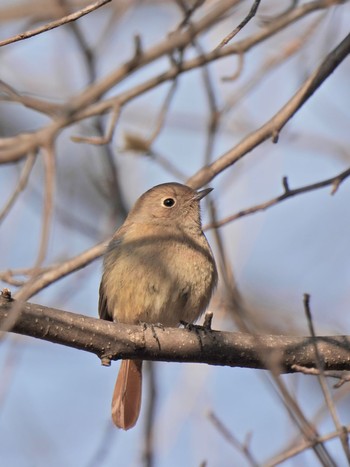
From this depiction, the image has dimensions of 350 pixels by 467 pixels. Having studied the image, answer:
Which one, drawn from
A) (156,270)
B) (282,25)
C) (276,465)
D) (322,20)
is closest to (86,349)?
(276,465)

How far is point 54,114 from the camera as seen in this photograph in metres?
5.30

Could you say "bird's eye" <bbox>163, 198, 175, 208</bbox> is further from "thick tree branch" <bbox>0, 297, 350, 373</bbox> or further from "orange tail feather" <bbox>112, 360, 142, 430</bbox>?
"thick tree branch" <bbox>0, 297, 350, 373</bbox>

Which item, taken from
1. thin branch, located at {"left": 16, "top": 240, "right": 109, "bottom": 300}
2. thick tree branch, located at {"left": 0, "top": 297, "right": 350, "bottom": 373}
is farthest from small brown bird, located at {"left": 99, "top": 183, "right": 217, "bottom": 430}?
thick tree branch, located at {"left": 0, "top": 297, "right": 350, "bottom": 373}

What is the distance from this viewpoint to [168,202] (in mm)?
6633

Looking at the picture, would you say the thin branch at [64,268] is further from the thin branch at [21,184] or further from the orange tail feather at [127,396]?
the orange tail feather at [127,396]

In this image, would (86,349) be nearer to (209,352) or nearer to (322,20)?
(209,352)

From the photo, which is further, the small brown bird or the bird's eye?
the bird's eye

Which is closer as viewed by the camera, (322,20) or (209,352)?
(209,352)

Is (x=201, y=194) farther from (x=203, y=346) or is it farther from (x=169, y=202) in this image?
(x=203, y=346)

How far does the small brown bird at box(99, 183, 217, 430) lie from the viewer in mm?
5684

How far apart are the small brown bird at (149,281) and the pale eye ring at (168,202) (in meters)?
0.20

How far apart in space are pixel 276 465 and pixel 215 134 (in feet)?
7.81

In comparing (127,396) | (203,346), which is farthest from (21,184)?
(127,396)

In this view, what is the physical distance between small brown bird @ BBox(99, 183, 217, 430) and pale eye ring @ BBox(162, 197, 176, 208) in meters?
A: 0.20
